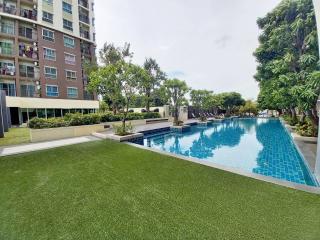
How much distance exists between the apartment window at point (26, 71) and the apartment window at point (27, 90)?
A: 4.28 ft

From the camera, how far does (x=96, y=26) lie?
31156 millimetres

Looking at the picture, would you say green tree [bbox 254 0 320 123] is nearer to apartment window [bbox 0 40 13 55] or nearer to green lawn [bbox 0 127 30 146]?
green lawn [bbox 0 127 30 146]

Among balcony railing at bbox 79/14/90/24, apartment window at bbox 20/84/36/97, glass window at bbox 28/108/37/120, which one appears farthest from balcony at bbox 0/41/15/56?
balcony railing at bbox 79/14/90/24

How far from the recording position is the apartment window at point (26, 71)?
21900 millimetres

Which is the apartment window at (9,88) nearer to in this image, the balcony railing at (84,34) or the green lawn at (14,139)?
the green lawn at (14,139)

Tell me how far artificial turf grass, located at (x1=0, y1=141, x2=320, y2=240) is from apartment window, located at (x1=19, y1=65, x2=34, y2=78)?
2151cm

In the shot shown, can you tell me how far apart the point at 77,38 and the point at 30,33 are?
6288mm

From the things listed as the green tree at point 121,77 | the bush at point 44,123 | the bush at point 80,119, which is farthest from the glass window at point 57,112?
the green tree at point 121,77

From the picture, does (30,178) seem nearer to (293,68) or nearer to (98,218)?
(98,218)

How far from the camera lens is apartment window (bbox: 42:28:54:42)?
922 inches

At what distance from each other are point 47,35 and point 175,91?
1960 centimetres

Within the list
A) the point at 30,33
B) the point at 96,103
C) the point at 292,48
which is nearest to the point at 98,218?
the point at 292,48

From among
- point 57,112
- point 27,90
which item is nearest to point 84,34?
point 27,90

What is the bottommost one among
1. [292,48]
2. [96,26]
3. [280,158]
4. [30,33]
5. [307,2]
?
[280,158]
